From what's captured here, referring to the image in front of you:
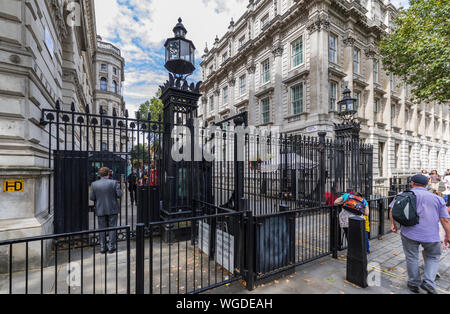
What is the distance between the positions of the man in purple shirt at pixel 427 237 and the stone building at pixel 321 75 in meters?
12.7

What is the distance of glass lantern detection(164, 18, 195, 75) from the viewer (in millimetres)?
5641

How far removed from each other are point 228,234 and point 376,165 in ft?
70.8

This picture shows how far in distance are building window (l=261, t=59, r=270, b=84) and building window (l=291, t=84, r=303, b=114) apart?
403 cm

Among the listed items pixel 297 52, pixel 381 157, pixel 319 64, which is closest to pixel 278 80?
pixel 297 52

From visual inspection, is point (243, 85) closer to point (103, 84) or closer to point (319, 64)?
point (319, 64)

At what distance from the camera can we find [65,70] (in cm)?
980

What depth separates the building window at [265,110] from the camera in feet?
68.6

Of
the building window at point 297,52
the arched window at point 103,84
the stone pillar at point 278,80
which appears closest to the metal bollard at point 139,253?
the stone pillar at point 278,80

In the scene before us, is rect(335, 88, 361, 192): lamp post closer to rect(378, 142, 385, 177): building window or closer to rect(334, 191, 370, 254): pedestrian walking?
rect(334, 191, 370, 254): pedestrian walking

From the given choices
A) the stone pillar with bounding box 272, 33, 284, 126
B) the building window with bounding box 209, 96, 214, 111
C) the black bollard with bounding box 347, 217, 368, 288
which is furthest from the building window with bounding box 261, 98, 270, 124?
the black bollard with bounding box 347, 217, 368, 288

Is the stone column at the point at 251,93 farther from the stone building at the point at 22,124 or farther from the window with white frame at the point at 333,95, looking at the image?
the stone building at the point at 22,124

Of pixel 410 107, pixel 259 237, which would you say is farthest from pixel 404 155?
pixel 259 237

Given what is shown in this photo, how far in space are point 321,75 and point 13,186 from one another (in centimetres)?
1762

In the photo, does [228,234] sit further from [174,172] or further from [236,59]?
[236,59]
